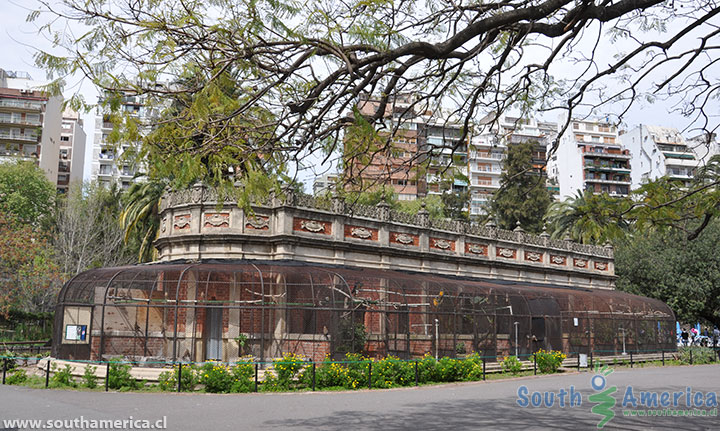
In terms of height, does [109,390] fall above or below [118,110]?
below

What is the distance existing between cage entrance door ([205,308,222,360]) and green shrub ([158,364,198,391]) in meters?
3.89

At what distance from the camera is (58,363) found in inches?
789

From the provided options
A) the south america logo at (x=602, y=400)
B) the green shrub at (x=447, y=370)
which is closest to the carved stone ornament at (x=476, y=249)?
the green shrub at (x=447, y=370)

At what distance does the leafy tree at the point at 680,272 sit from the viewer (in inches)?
1468

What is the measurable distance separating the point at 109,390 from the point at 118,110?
12.3 meters

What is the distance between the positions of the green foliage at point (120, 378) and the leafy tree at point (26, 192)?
34.9 m

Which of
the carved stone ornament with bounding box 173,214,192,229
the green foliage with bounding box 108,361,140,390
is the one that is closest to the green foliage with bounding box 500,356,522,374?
the carved stone ornament with bounding box 173,214,192,229

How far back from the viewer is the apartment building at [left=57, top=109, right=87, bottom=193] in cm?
7500

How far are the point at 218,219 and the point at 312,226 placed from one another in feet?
11.4

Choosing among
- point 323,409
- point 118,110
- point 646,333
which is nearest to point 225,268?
point 323,409

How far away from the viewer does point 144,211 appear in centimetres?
3397

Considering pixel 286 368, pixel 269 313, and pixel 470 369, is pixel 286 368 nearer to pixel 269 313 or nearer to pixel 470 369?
pixel 269 313

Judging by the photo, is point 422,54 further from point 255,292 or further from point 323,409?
point 255,292

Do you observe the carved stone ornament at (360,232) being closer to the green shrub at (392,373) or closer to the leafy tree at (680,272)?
the green shrub at (392,373)
